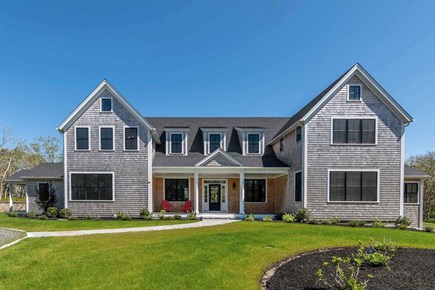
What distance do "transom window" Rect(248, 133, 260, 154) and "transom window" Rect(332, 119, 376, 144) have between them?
245 inches

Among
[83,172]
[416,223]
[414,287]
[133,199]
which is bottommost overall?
[414,287]

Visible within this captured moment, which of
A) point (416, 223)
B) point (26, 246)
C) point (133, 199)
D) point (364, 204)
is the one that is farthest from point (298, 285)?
point (416, 223)

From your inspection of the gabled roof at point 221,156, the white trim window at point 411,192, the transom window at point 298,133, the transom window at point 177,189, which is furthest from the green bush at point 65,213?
the white trim window at point 411,192

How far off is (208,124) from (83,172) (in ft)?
34.6

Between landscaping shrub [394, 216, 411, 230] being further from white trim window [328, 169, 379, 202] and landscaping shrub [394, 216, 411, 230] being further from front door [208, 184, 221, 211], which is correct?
front door [208, 184, 221, 211]

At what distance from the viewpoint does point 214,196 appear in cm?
2045

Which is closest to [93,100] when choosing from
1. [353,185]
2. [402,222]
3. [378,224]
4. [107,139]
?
[107,139]

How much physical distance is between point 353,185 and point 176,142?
41.6 ft

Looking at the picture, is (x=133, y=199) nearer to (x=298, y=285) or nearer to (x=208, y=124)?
(x=208, y=124)

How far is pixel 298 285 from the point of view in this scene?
18.9 ft

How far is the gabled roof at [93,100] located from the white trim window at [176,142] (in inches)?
120

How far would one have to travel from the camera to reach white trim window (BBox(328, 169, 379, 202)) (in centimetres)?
1594

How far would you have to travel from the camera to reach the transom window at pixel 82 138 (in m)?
18.1

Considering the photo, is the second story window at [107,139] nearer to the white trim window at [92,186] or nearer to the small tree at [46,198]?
the white trim window at [92,186]
